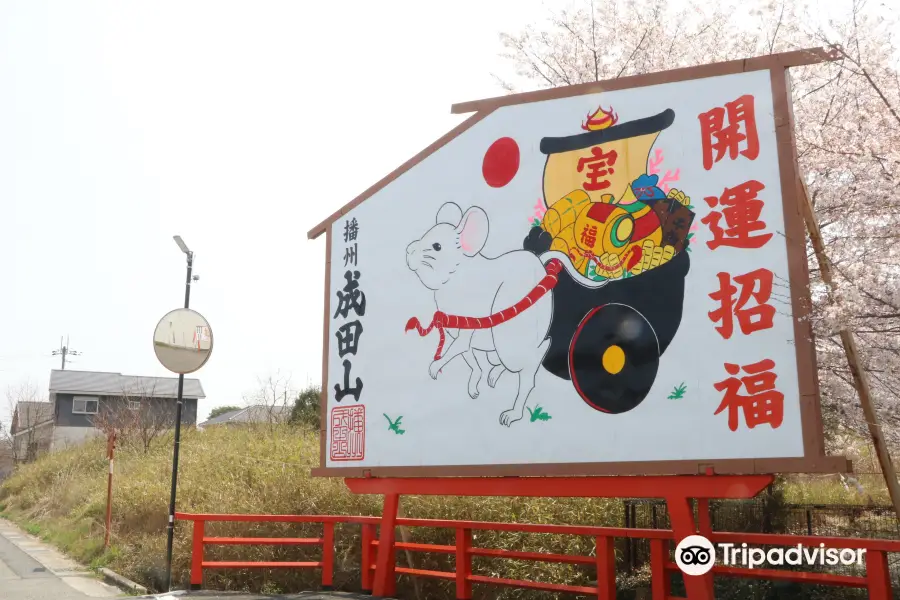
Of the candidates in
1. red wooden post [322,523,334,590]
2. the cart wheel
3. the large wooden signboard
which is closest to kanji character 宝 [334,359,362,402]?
the large wooden signboard

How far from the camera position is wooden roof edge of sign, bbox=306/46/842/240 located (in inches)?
260

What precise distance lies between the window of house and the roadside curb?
40.9 m

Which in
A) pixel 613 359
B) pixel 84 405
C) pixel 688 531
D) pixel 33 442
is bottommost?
pixel 688 531

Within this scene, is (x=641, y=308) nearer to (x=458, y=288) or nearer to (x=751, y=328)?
(x=751, y=328)

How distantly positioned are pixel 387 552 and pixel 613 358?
402 cm

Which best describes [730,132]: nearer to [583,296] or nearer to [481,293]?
[583,296]

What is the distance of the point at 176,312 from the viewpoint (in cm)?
1240

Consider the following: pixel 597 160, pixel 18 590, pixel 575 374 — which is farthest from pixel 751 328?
pixel 18 590

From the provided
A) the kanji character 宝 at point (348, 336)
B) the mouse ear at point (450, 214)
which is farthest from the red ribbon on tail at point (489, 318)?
the mouse ear at point (450, 214)

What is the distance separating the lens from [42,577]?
14.1m

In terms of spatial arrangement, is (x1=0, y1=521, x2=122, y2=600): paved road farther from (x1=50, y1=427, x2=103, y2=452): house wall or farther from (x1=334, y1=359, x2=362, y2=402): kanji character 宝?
(x1=50, y1=427, x2=103, y2=452): house wall

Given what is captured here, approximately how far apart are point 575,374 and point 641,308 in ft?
3.13

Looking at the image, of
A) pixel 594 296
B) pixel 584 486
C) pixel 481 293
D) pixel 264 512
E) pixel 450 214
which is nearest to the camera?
pixel 584 486

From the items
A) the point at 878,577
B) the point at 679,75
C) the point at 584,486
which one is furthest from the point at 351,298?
the point at 878,577
